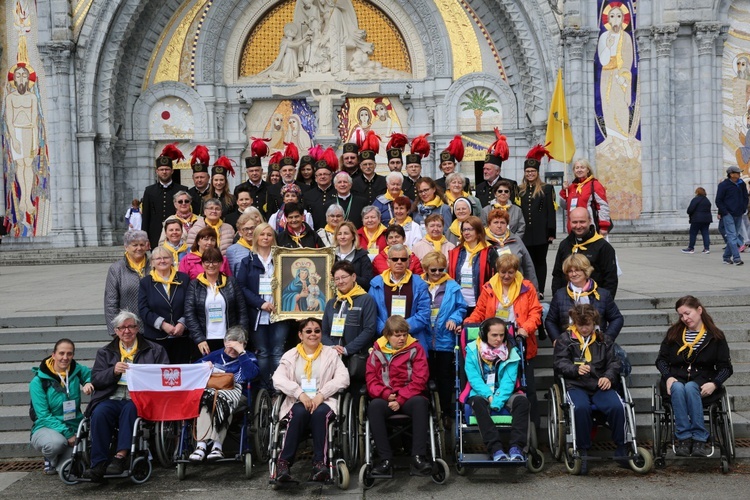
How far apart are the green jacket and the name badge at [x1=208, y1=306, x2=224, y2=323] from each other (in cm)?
135

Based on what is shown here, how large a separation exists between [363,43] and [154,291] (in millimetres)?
18261

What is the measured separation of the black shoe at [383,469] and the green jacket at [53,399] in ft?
9.45

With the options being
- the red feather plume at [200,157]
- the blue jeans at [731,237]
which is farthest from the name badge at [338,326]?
the blue jeans at [731,237]

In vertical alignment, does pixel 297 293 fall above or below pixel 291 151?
below

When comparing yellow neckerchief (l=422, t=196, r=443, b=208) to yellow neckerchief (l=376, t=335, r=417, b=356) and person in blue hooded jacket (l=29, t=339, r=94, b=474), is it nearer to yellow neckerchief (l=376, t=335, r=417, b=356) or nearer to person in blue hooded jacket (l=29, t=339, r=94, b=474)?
yellow neckerchief (l=376, t=335, r=417, b=356)

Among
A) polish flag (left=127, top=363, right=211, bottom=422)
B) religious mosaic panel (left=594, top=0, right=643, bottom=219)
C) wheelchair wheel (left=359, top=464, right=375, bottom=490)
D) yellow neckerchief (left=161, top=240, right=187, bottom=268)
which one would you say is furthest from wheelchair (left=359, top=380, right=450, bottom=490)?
religious mosaic panel (left=594, top=0, right=643, bottom=219)

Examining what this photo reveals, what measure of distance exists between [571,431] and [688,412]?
104cm

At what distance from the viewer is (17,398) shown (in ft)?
29.2

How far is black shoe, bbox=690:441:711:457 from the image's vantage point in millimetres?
6949

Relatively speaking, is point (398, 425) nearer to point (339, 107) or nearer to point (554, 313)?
point (554, 313)

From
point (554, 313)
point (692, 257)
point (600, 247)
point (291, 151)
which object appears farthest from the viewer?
point (692, 257)

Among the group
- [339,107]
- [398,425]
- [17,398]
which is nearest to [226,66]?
[339,107]

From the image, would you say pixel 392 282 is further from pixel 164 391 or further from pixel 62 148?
pixel 62 148

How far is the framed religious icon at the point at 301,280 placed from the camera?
27.8 ft
